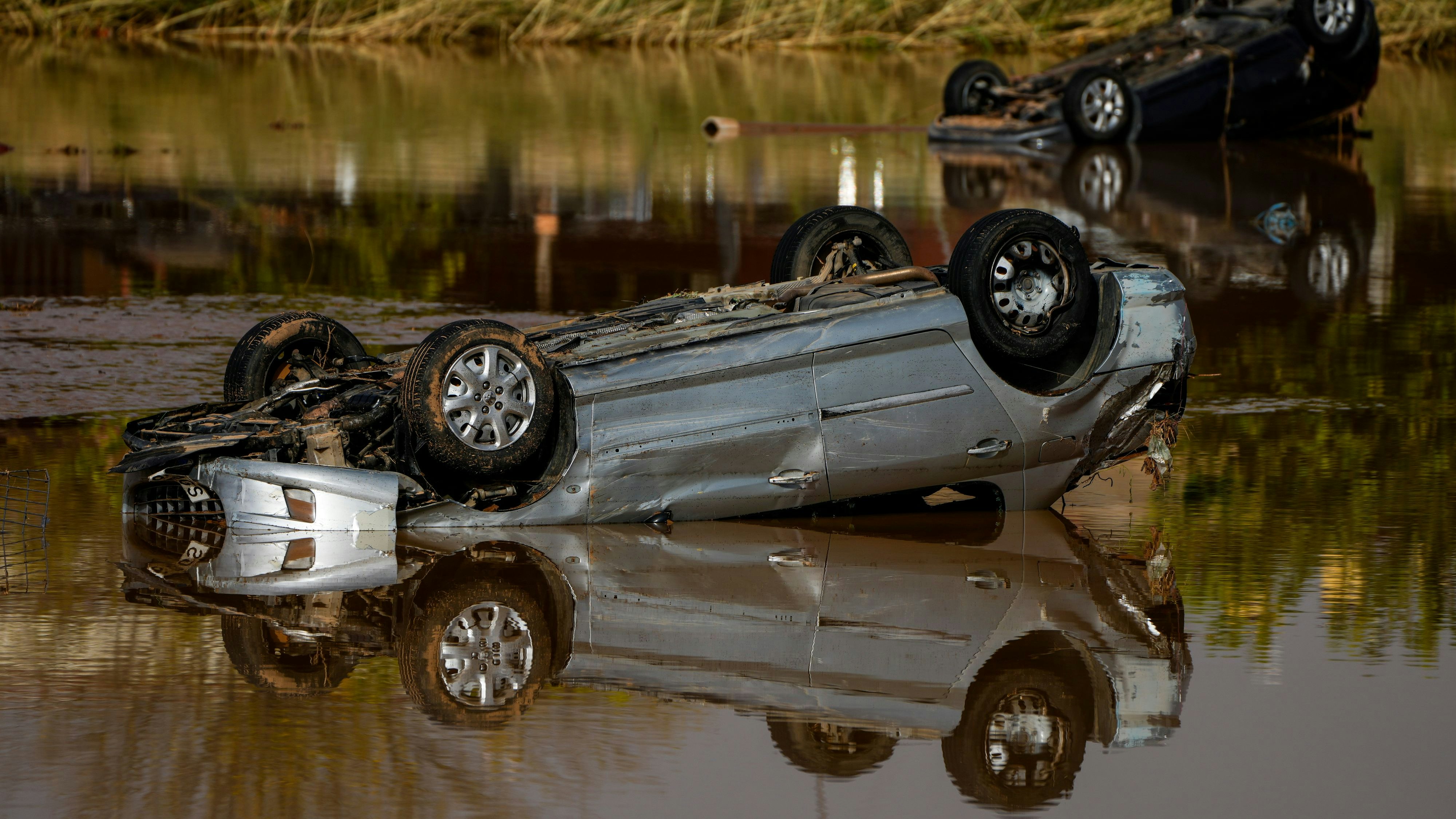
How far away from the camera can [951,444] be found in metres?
8.20

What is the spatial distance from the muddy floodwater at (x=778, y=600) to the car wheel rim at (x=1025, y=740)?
0.01 meters

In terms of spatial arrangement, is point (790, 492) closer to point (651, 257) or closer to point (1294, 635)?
point (1294, 635)

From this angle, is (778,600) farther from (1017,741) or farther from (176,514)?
(176,514)

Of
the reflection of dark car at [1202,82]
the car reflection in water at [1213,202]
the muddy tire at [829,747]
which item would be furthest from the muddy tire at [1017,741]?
the reflection of dark car at [1202,82]

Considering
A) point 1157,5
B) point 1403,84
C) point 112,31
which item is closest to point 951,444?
point 1403,84

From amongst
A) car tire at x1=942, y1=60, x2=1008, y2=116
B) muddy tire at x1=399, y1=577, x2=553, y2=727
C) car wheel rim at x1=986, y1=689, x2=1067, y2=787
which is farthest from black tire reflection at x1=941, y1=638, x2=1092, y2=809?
car tire at x1=942, y1=60, x2=1008, y2=116

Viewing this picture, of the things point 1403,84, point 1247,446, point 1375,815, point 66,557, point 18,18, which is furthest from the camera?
point 18,18

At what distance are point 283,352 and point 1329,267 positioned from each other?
362 inches

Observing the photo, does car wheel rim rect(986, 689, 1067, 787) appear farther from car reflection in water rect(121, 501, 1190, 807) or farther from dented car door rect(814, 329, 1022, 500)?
dented car door rect(814, 329, 1022, 500)

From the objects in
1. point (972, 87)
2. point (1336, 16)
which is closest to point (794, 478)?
point (1336, 16)

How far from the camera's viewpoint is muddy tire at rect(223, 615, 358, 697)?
632 cm

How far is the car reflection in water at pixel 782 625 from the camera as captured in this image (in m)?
6.09

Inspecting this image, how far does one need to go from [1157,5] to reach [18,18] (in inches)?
737

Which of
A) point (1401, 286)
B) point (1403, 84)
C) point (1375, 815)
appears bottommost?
point (1375, 815)
